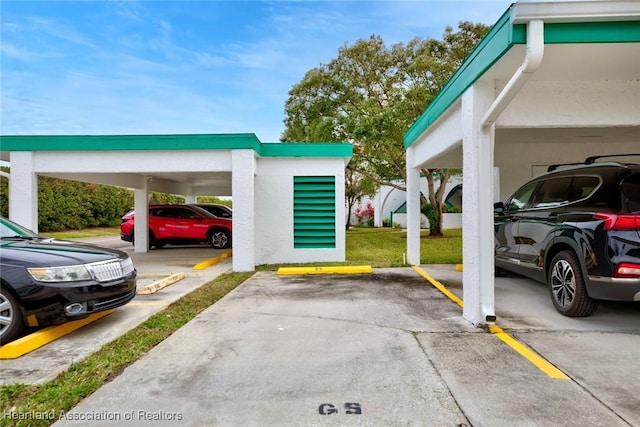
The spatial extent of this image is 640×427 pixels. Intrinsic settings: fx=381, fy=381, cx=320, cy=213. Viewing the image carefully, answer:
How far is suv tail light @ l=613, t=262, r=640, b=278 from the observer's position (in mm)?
3842

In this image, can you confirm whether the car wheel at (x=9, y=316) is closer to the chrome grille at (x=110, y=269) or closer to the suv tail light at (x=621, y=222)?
the chrome grille at (x=110, y=269)

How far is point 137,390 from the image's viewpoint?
292cm

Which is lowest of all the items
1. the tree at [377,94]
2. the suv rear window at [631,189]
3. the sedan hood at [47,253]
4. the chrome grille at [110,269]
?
the chrome grille at [110,269]

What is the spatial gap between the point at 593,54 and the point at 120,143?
8551 millimetres

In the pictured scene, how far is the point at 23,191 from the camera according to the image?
836cm

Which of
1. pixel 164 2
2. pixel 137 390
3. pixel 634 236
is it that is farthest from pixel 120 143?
pixel 634 236

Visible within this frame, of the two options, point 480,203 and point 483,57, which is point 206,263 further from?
point 483,57

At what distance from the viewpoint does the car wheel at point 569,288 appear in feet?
14.5

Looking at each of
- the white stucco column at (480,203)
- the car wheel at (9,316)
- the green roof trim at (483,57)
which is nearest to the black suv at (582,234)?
the white stucco column at (480,203)

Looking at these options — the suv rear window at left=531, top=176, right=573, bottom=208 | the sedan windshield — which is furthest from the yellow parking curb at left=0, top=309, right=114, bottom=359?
the suv rear window at left=531, top=176, right=573, bottom=208

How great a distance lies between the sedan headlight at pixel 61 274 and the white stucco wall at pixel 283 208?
593 centimetres

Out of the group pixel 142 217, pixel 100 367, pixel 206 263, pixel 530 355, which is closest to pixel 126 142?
pixel 206 263

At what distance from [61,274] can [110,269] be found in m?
0.53

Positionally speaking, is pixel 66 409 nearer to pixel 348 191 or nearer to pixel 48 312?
pixel 48 312
